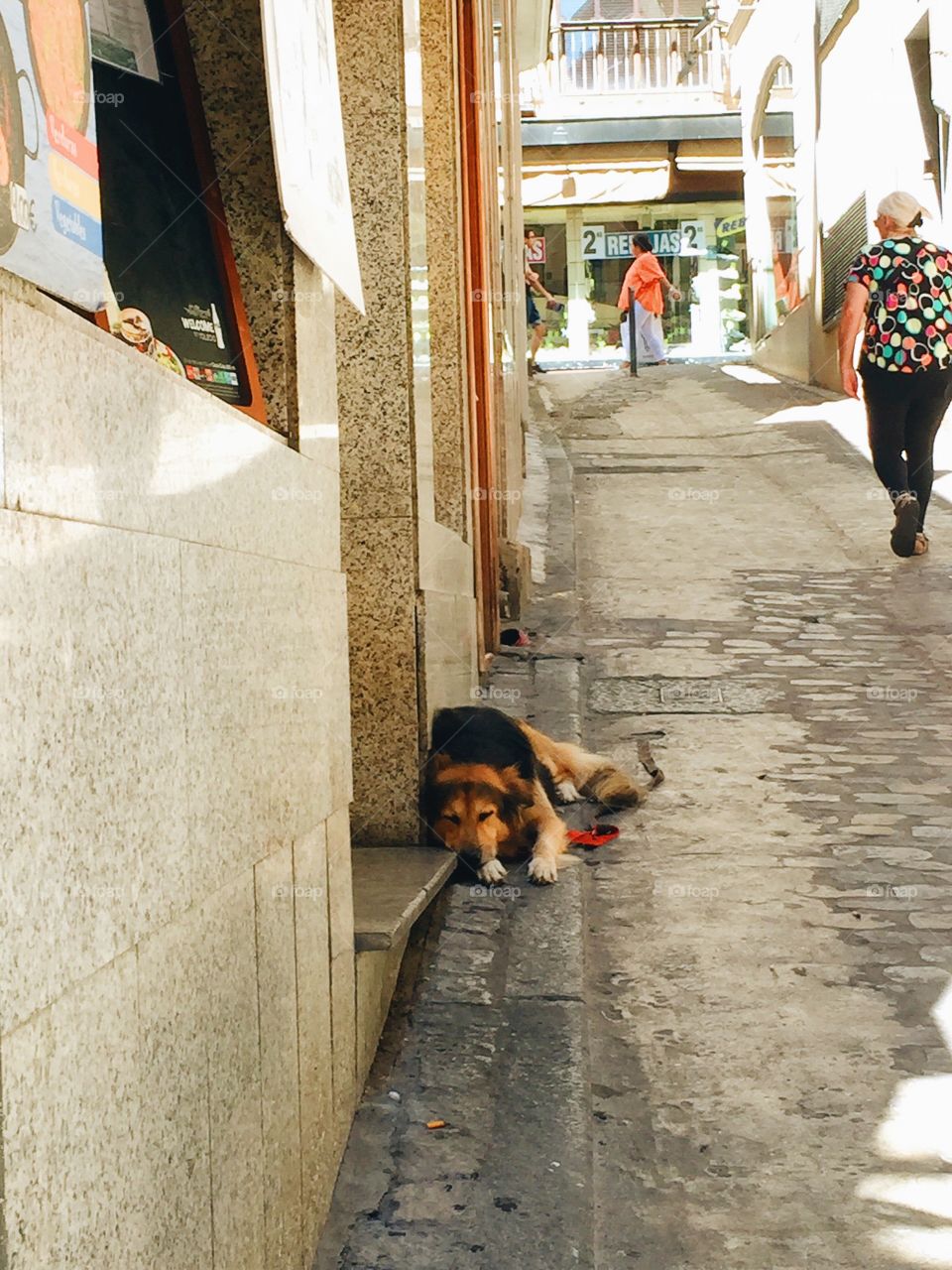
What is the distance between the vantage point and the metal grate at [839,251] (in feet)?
54.3

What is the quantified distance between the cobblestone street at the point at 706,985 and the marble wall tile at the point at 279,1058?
31cm

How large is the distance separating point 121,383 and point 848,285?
7.95 metres

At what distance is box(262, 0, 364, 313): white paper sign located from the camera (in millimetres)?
2684

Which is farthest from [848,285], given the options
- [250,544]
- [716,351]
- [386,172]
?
[716,351]

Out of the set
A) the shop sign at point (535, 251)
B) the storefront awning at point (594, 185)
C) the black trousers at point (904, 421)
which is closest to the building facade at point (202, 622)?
the black trousers at point (904, 421)

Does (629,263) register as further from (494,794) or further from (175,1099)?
(175,1099)

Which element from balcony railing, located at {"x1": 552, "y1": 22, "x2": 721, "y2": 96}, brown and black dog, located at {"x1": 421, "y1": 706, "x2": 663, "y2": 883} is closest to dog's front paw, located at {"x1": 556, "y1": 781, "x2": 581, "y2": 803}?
brown and black dog, located at {"x1": 421, "y1": 706, "x2": 663, "y2": 883}

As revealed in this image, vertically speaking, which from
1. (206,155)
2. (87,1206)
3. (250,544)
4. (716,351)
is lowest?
(87,1206)

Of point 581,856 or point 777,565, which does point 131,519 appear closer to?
point 581,856

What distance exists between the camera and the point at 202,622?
2123 millimetres

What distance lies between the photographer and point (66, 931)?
151 centimetres

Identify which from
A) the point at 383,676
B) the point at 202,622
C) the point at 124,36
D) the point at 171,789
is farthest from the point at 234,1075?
the point at 383,676

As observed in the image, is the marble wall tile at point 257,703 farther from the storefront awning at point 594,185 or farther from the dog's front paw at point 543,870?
the storefront awning at point 594,185

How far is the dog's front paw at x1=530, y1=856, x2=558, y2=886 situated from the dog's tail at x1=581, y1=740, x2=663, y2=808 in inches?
30.9
